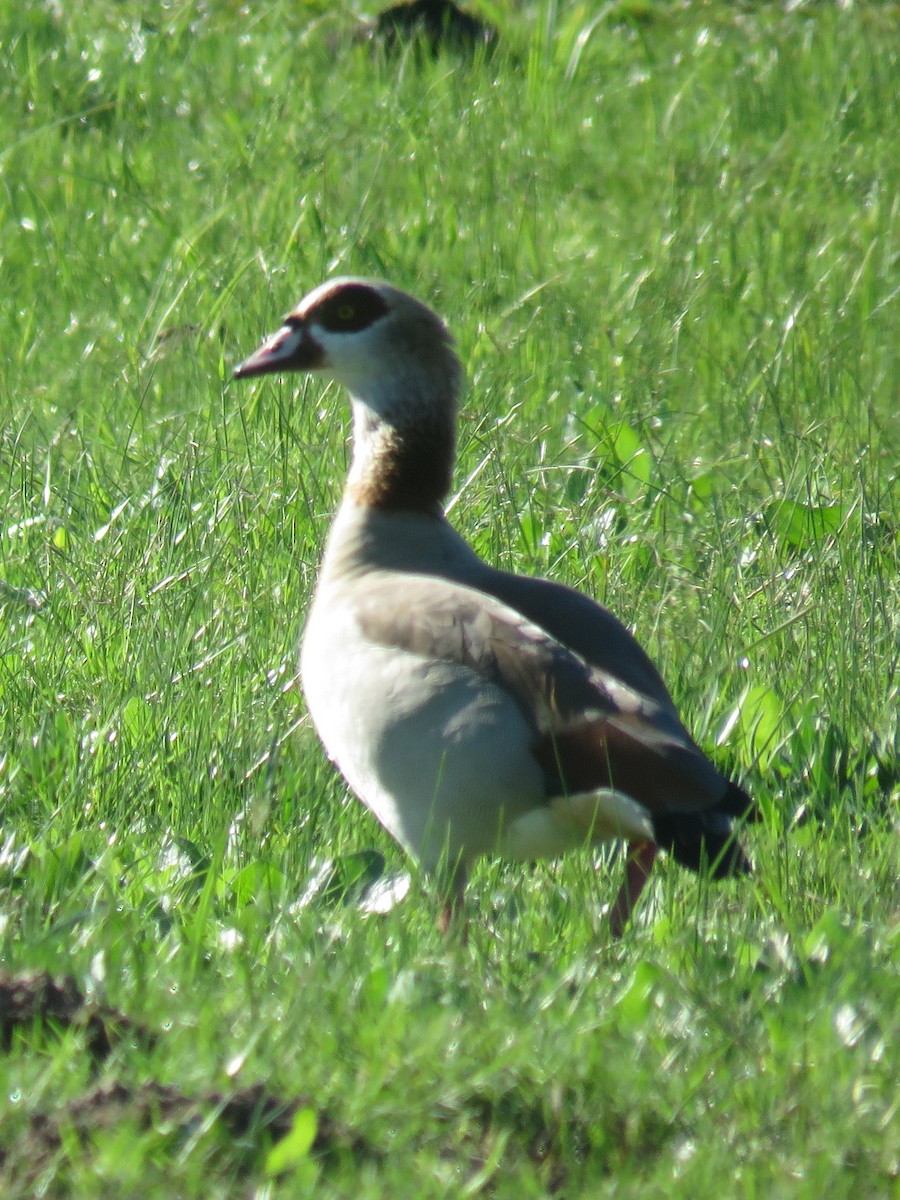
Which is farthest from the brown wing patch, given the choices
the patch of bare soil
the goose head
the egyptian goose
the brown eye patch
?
the patch of bare soil

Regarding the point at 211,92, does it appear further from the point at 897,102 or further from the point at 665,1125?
the point at 665,1125

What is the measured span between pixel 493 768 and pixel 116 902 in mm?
767

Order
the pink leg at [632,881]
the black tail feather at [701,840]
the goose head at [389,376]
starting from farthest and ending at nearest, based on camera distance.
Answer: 1. the goose head at [389,376]
2. the pink leg at [632,881]
3. the black tail feather at [701,840]

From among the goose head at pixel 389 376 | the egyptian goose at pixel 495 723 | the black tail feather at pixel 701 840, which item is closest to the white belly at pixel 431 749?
the egyptian goose at pixel 495 723

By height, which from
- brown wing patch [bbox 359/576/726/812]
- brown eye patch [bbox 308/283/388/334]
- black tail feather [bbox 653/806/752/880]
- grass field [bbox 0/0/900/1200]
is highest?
brown eye patch [bbox 308/283/388/334]

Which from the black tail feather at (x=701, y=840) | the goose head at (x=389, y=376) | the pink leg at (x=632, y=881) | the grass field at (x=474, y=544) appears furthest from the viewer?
the goose head at (x=389, y=376)

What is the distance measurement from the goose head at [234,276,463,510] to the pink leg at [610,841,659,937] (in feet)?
3.53

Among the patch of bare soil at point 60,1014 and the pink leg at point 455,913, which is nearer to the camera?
the patch of bare soil at point 60,1014

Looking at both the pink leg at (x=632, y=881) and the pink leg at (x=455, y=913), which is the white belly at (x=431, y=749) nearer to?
the pink leg at (x=455, y=913)

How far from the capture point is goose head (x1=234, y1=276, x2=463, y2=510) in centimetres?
446

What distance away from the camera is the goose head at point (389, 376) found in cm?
446

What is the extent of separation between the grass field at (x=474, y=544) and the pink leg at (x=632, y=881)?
0.06 metres

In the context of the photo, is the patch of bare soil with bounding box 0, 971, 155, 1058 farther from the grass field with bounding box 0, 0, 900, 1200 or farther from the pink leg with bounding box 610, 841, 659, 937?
the pink leg with bounding box 610, 841, 659, 937

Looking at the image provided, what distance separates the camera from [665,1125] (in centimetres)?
284
